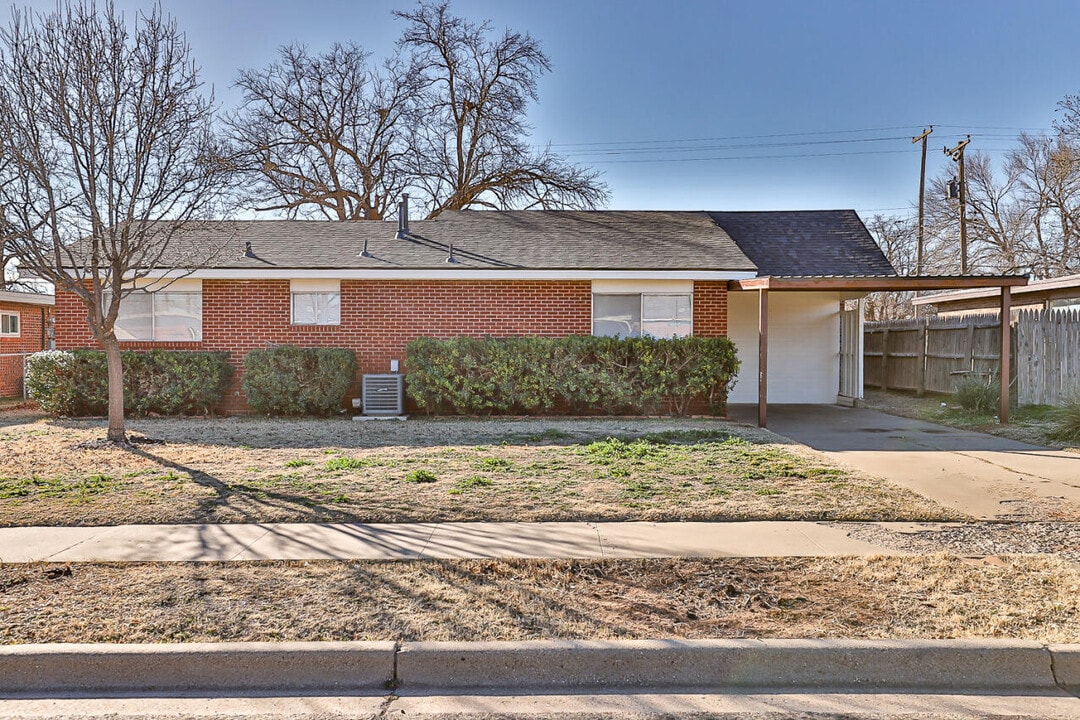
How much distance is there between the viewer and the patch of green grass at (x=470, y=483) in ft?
23.1

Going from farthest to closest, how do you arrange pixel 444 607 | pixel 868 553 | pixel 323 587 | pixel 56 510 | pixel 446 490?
pixel 446 490 < pixel 56 510 < pixel 868 553 < pixel 323 587 < pixel 444 607

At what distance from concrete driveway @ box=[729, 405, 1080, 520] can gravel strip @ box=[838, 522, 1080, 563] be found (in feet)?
0.91

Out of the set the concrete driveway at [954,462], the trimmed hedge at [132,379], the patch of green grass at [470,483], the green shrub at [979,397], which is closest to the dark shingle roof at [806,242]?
the green shrub at [979,397]

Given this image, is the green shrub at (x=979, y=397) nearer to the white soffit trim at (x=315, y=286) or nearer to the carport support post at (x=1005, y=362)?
the carport support post at (x=1005, y=362)

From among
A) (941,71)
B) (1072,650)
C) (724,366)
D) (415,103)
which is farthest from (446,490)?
(415,103)

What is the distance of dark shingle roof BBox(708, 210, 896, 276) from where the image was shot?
51.0 feet

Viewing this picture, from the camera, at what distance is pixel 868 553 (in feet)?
16.8

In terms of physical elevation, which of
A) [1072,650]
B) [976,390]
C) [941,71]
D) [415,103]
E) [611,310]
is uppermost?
[415,103]

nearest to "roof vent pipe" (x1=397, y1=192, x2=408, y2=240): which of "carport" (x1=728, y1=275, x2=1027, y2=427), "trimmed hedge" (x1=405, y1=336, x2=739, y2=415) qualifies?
"trimmed hedge" (x1=405, y1=336, x2=739, y2=415)

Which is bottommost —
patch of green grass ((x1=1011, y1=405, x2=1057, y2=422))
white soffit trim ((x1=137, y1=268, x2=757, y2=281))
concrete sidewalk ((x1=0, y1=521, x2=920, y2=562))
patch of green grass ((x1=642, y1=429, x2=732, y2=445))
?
concrete sidewalk ((x1=0, y1=521, x2=920, y2=562))

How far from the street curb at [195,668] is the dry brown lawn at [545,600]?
167 mm

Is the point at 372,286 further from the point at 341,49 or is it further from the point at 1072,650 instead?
the point at 341,49

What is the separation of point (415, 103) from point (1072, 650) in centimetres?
3127

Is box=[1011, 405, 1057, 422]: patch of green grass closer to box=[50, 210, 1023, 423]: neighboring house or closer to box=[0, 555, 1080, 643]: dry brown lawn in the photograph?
box=[50, 210, 1023, 423]: neighboring house
